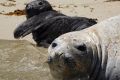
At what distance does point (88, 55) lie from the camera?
3.40m

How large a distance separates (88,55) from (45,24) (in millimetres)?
3997

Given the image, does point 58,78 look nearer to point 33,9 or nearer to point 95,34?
point 95,34

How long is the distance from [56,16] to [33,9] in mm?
436

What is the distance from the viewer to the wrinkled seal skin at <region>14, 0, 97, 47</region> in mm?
7156

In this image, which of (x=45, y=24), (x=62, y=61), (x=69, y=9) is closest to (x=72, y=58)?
(x=62, y=61)

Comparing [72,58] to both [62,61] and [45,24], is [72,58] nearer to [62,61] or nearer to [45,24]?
[62,61]

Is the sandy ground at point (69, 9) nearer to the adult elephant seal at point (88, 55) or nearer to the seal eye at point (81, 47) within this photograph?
the adult elephant seal at point (88, 55)

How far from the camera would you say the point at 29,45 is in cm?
746

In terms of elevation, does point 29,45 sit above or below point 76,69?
below

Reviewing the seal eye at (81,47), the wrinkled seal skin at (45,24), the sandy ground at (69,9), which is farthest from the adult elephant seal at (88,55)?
the sandy ground at (69,9)

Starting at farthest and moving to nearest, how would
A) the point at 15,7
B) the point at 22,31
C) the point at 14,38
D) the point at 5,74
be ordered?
the point at 15,7 → the point at 14,38 → the point at 22,31 → the point at 5,74

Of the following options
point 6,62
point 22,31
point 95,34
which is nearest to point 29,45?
point 22,31

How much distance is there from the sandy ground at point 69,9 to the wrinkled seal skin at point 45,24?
504 mm

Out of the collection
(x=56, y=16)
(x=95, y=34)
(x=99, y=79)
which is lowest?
(x=56, y=16)
